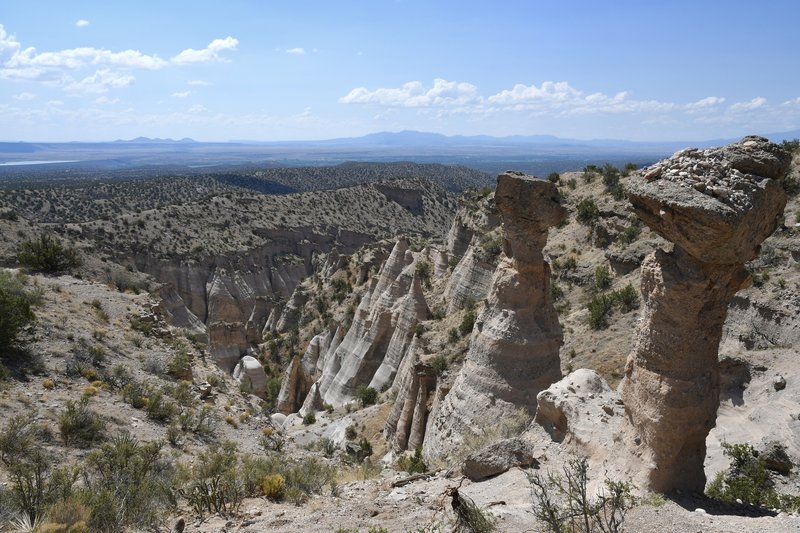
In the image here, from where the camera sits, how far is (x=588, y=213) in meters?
27.0

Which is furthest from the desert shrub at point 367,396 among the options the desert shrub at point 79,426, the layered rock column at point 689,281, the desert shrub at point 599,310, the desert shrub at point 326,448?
the layered rock column at point 689,281

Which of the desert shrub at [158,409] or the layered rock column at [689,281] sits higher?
the layered rock column at [689,281]

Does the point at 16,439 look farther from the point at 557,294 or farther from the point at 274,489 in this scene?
the point at 557,294

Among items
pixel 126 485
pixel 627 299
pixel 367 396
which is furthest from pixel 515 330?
pixel 367 396

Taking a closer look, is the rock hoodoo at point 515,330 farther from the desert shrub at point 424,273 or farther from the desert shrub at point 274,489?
the desert shrub at point 424,273

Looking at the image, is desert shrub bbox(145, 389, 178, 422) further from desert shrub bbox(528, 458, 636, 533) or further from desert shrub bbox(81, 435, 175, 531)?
desert shrub bbox(528, 458, 636, 533)

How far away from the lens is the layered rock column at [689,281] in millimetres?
6262

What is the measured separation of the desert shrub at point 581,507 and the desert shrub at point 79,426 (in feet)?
27.3

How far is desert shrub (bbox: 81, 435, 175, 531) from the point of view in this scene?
6727 millimetres

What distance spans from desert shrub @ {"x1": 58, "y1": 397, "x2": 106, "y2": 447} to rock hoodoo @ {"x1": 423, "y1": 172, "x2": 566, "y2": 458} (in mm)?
6812

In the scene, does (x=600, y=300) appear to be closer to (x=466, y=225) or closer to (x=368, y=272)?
(x=466, y=225)

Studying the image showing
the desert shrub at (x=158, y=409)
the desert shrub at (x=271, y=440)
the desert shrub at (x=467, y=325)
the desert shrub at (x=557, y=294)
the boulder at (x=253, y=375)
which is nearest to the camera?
the desert shrub at (x=158, y=409)

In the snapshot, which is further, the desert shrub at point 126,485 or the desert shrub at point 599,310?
the desert shrub at point 599,310

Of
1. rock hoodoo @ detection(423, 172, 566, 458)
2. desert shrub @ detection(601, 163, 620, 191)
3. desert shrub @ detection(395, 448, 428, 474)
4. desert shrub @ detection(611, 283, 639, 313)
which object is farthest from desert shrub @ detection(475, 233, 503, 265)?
desert shrub @ detection(395, 448, 428, 474)
